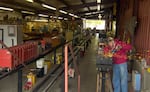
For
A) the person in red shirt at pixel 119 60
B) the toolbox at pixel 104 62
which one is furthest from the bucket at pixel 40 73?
the toolbox at pixel 104 62

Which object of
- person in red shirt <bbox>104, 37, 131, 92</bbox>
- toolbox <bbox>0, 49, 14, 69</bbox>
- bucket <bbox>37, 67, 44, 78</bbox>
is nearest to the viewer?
toolbox <bbox>0, 49, 14, 69</bbox>

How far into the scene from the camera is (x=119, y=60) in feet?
16.5

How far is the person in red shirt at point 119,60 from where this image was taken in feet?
16.2

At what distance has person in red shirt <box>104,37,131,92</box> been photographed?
4949 millimetres

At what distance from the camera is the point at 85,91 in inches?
238

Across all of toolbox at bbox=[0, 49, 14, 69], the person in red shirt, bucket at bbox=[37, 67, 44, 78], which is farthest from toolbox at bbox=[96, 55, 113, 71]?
bucket at bbox=[37, 67, 44, 78]

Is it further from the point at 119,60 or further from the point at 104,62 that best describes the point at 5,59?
the point at 119,60

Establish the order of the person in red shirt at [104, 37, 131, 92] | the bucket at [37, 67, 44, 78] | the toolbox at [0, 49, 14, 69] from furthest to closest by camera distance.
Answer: the bucket at [37, 67, 44, 78] < the person in red shirt at [104, 37, 131, 92] < the toolbox at [0, 49, 14, 69]

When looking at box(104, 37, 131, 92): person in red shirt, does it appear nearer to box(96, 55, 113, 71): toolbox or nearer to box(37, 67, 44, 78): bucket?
box(96, 55, 113, 71): toolbox

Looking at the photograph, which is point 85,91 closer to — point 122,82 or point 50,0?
point 122,82

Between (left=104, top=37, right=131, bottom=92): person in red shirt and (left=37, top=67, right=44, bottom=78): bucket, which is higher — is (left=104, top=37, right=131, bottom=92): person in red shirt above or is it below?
above

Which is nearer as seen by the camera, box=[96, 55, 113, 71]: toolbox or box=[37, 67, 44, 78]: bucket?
box=[96, 55, 113, 71]: toolbox

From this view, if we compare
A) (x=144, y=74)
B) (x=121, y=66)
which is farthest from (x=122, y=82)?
(x=144, y=74)

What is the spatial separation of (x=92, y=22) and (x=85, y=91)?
3664 centimetres
